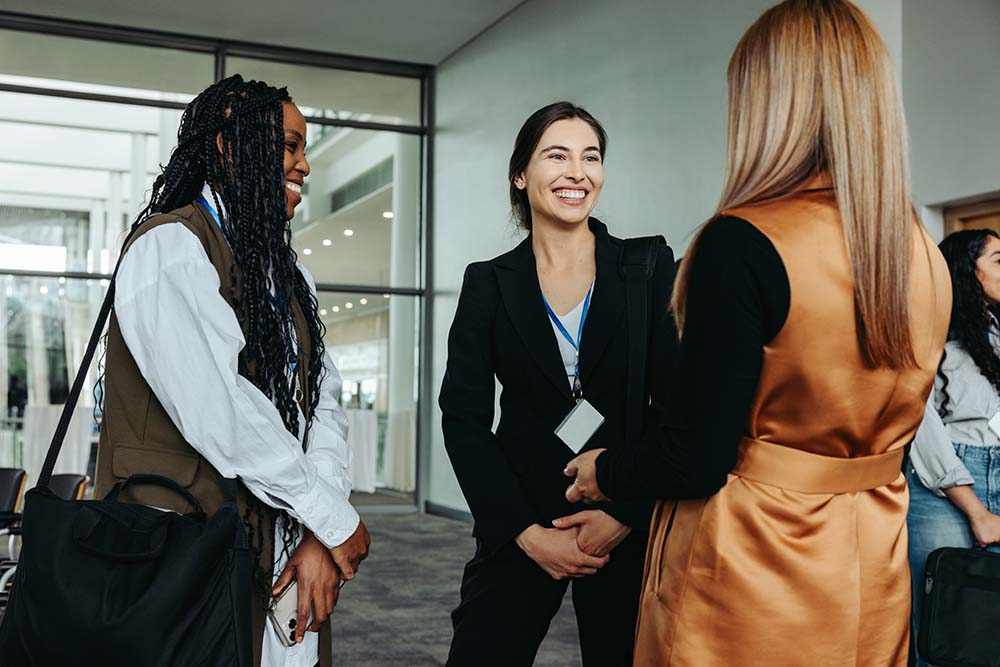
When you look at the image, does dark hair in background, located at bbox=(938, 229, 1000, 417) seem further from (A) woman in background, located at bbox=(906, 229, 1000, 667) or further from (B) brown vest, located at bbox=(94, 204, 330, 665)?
(B) brown vest, located at bbox=(94, 204, 330, 665)

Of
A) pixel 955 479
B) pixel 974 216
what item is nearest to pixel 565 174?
pixel 955 479

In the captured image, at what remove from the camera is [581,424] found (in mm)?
1954

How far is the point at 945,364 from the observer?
3.42m

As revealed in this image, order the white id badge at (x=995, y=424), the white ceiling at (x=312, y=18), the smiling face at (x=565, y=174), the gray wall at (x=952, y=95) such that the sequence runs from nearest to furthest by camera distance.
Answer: the smiling face at (x=565, y=174) < the white id badge at (x=995, y=424) < the gray wall at (x=952, y=95) < the white ceiling at (x=312, y=18)

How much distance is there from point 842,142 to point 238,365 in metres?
1.00

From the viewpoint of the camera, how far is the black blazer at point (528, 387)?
1.96 meters

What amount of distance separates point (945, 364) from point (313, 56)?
961 centimetres

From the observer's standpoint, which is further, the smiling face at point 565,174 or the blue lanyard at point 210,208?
the smiling face at point 565,174

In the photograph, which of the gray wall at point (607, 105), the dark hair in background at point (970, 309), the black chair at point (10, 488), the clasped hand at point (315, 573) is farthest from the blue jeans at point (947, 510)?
the black chair at point (10, 488)

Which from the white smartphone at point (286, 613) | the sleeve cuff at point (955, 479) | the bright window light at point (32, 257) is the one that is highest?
the bright window light at point (32, 257)

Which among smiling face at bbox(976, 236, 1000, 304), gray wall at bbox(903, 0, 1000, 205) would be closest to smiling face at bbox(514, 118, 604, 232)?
smiling face at bbox(976, 236, 1000, 304)

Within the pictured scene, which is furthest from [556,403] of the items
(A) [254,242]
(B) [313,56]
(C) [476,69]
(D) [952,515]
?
(B) [313,56]

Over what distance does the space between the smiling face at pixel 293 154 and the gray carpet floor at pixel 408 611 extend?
2.96 metres

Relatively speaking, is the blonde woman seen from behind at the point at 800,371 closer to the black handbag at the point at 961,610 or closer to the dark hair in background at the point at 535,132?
the dark hair in background at the point at 535,132
